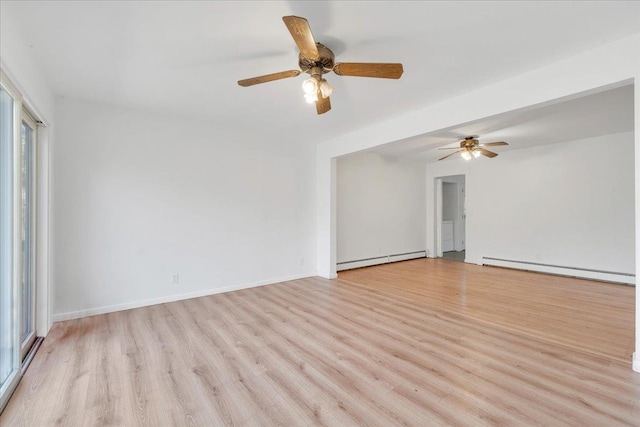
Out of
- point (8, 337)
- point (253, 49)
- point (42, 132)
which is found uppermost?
point (253, 49)

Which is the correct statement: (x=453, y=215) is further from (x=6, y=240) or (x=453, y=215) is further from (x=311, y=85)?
(x=6, y=240)

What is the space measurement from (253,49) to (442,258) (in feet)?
21.7

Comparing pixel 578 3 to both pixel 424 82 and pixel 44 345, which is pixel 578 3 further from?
pixel 44 345

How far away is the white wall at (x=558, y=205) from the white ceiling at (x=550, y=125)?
1.06ft

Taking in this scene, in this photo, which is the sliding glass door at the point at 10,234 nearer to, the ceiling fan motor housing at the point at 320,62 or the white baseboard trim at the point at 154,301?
the white baseboard trim at the point at 154,301

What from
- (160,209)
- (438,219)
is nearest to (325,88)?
(160,209)

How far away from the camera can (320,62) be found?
87.1 inches

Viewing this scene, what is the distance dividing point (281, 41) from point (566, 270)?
619 centimetres

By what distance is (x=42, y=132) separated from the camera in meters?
2.84

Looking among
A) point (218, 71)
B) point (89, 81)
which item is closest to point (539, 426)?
point (218, 71)

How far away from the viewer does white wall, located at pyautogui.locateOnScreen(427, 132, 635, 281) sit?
15.5ft

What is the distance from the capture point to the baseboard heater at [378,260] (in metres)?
5.83

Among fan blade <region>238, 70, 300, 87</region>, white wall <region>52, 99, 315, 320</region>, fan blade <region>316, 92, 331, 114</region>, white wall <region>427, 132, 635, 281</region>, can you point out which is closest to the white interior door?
white wall <region>427, 132, 635, 281</region>

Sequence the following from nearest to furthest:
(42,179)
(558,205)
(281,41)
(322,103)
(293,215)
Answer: (281,41) → (322,103) → (42,179) → (293,215) → (558,205)
